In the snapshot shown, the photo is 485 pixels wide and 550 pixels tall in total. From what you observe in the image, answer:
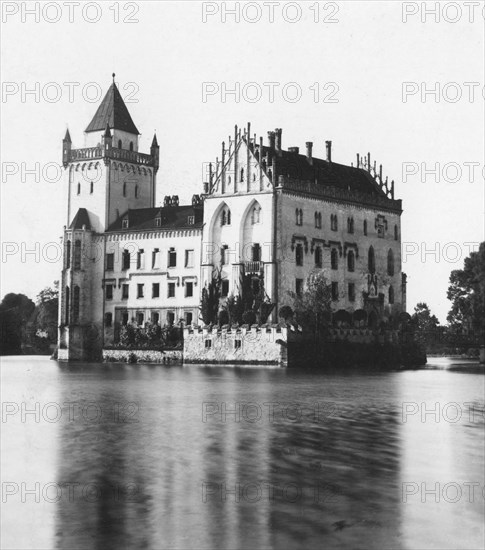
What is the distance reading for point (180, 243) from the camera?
104 meters

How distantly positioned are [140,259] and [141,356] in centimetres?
1065

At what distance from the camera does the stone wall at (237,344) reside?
86500 millimetres

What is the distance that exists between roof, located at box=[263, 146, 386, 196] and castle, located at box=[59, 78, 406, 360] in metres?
0.14

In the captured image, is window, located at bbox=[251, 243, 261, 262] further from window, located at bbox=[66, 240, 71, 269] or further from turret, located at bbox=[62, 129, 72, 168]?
turret, located at bbox=[62, 129, 72, 168]

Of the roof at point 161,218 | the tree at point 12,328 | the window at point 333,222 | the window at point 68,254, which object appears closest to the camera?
the window at point 333,222

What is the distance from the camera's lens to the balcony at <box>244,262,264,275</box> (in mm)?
94938

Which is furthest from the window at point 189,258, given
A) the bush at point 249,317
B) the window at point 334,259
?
the bush at point 249,317

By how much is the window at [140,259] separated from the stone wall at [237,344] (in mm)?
14890

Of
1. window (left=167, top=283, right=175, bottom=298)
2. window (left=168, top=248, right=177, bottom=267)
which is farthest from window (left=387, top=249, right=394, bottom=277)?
window (left=167, top=283, right=175, bottom=298)

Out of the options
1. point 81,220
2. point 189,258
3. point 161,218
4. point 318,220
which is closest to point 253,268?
point 318,220

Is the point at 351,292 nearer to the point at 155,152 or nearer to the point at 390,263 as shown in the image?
the point at 390,263

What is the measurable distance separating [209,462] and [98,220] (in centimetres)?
8403

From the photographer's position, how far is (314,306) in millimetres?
89375

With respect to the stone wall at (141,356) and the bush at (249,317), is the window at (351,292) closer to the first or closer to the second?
the bush at (249,317)
